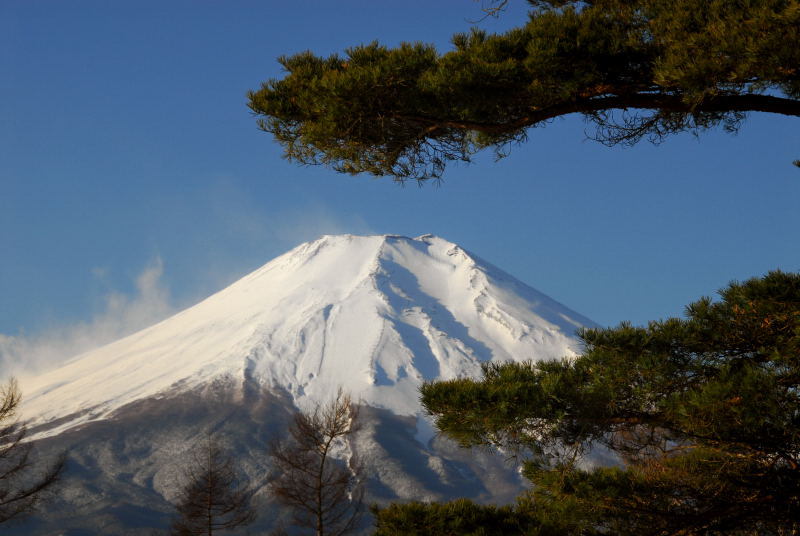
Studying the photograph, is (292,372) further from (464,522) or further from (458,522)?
(458,522)

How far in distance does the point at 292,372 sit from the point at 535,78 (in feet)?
319

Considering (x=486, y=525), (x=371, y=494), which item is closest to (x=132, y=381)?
(x=371, y=494)

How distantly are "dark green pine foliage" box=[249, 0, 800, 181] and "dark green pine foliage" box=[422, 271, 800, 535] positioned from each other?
1844 millimetres

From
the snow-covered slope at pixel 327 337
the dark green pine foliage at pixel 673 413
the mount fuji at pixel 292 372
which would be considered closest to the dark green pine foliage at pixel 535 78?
the dark green pine foliage at pixel 673 413

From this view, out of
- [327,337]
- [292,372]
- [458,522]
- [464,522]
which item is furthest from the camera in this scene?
[327,337]

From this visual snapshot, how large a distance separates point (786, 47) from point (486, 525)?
4907 mm

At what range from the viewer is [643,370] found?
5.92m

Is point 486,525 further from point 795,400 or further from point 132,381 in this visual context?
point 132,381

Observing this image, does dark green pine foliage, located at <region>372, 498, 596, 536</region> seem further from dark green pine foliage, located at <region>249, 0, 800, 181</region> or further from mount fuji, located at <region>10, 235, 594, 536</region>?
mount fuji, located at <region>10, 235, 594, 536</region>

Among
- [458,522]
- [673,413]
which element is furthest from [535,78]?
[458,522]

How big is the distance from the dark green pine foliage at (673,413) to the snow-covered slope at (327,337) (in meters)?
86.1

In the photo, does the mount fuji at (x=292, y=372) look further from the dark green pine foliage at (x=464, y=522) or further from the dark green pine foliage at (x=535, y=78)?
the dark green pine foliage at (x=535, y=78)

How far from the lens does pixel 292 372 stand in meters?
100

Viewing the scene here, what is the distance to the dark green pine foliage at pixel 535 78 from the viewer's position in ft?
15.7
